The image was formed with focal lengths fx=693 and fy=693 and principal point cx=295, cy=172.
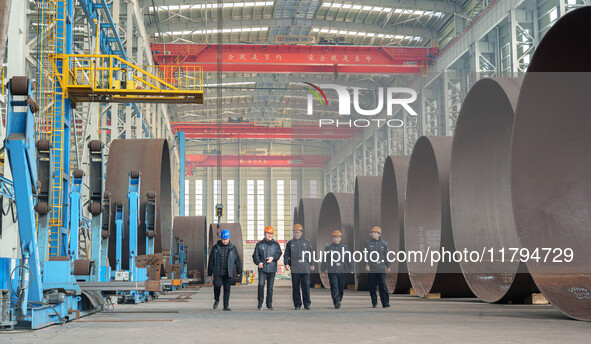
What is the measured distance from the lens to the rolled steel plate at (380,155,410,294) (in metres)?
15.5

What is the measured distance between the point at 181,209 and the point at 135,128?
10.8m

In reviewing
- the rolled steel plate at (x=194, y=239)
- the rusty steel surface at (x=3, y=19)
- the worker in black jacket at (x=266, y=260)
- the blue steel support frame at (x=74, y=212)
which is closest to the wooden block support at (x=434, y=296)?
the worker in black jacket at (x=266, y=260)

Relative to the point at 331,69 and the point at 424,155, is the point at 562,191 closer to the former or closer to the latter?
the point at 424,155

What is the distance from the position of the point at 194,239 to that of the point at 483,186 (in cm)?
1785

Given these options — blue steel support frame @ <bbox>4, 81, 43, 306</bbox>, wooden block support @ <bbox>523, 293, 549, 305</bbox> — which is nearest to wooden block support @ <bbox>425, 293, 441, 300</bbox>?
wooden block support @ <bbox>523, 293, 549, 305</bbox>

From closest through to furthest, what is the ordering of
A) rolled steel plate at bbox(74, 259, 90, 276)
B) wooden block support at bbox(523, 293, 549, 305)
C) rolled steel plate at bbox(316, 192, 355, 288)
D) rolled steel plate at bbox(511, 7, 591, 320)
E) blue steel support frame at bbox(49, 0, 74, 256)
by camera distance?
rolled steel plate at bbox(511, 7, 591, 320) < wooden block support at bbox(523, 293, 549, 305) < rolled steel plate at bbox(74, 259, 90, 276) < blue steel support frame at bbox(49, 0, 74, 256) < rolled steel plate at bbox(316, 192, 355, 288)

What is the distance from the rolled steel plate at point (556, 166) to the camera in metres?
8.00

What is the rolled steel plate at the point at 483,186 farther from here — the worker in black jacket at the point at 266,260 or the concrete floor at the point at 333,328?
the worker in black jacket at the point at 266,260

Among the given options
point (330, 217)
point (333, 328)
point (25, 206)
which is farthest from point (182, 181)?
point (333, 328)

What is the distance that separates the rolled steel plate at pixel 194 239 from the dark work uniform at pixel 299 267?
639 inches

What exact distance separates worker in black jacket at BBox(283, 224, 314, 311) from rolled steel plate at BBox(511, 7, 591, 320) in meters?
3.98

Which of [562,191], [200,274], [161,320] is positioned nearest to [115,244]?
[161,320]

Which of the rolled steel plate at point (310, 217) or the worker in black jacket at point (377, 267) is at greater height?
the rolled steel plate at point (310, 217)

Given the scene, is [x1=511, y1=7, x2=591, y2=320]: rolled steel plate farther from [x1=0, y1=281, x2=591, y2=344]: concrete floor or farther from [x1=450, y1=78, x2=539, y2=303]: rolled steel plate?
[x1=450, y1=78, x2=539, y2=303]: rolled steel plate
